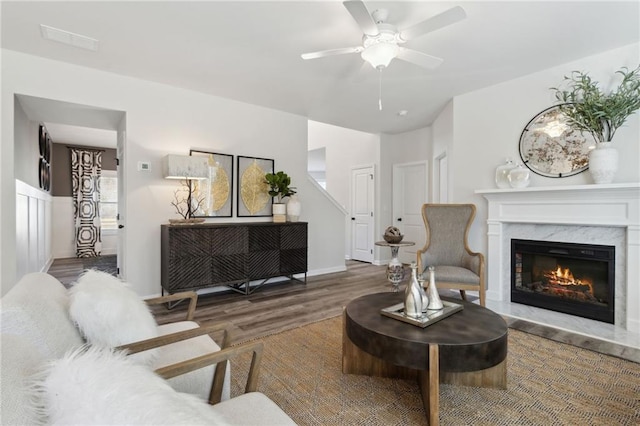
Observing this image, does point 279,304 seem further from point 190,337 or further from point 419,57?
point 419,57

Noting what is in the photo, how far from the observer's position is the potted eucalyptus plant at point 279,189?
4.50 metres

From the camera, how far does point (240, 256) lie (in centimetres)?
403

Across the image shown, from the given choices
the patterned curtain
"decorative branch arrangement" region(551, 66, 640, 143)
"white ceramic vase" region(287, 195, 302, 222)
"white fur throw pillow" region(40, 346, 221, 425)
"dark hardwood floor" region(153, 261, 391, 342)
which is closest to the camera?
"white fur throw pillow" region(40, 346, 221, 425)

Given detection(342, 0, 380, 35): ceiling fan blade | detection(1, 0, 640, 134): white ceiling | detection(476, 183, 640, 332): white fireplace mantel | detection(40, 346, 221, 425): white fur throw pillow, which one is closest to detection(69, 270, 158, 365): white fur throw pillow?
detection(40, 346, 221, 425): white fur throw pillow

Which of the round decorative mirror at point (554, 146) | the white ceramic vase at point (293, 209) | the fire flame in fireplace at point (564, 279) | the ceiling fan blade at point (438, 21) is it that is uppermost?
the ceiling fan blade at point (438, 21)

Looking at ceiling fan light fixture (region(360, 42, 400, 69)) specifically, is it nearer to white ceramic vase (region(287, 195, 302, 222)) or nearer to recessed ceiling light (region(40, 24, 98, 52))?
recessed ceiling light (region(40, 24, 98, 52))

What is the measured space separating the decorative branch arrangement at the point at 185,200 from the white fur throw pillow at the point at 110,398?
3459 millimetres

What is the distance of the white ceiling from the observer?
93.2 inches

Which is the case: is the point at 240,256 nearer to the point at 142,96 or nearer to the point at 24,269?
the point at 142,96

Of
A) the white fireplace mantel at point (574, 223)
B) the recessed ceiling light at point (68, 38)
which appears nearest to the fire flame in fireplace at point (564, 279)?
the white fireplace mantel at point (574, 223)

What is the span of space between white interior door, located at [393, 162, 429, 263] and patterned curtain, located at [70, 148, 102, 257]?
694cm

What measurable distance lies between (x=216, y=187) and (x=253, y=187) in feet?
1.81

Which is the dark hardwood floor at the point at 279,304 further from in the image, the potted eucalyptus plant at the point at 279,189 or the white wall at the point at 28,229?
the white wall at the point at 28,229

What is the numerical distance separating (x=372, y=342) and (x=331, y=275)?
3.54 metres
